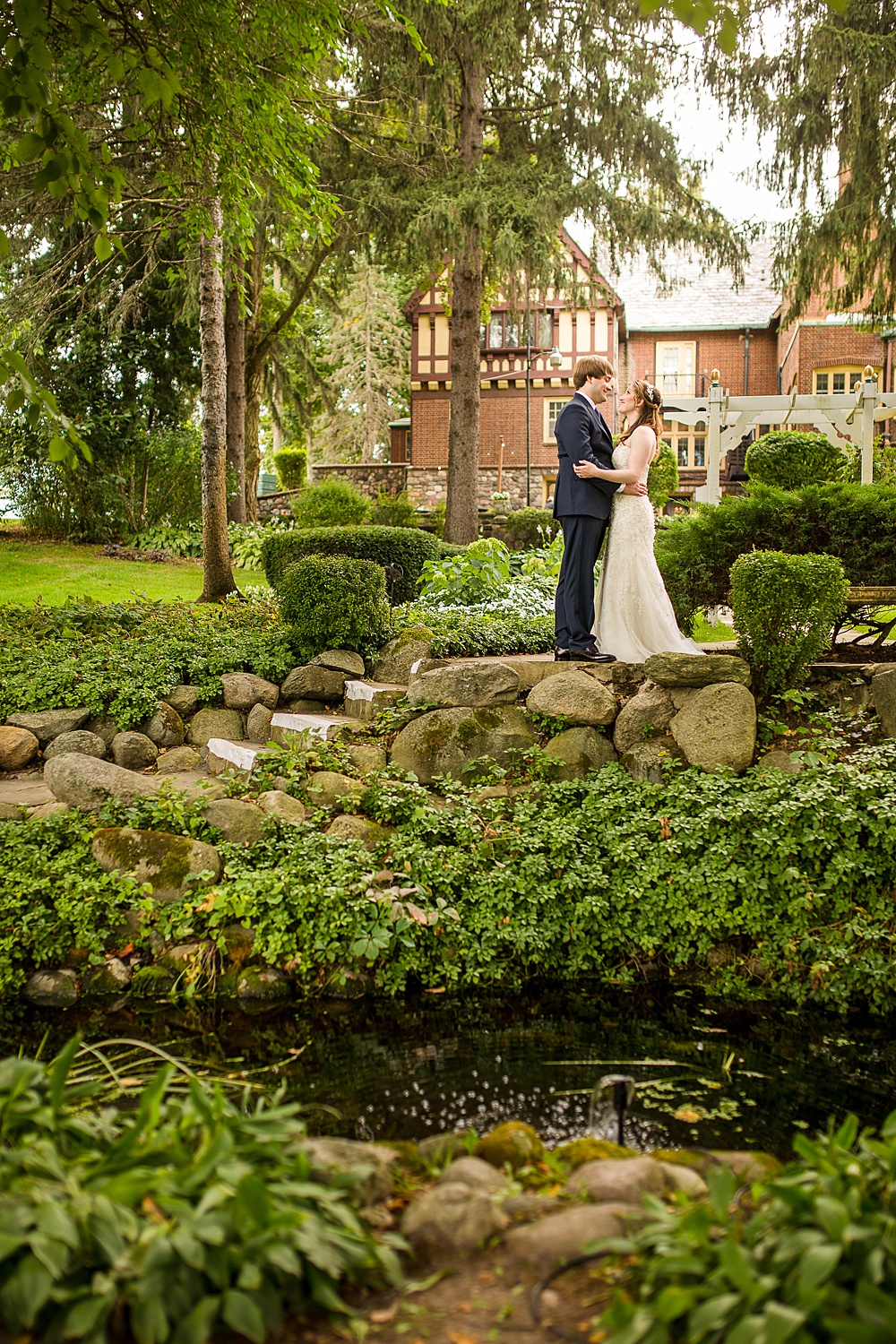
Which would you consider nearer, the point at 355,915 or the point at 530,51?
the point at 355,915

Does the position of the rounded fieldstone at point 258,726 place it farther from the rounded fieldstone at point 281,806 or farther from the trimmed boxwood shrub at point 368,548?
the trimmed boxwood shrub at point 368,548

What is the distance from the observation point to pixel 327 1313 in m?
2.28

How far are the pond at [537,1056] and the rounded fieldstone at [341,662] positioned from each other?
3442 millimetres

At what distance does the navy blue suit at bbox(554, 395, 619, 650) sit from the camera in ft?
22.7

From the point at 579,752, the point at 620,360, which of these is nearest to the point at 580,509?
the point at 579,752

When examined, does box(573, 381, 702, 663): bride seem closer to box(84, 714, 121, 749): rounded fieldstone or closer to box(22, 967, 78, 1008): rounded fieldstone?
box(84, 714, 121, 749): rounded fieldstone

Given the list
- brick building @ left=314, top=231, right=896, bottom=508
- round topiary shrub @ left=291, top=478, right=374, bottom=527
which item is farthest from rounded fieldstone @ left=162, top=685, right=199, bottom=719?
brick building @ left=314, top=231, right=896, bottom=508

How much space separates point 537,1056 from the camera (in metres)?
4.51

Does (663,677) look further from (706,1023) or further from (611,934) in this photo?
(706,1023)

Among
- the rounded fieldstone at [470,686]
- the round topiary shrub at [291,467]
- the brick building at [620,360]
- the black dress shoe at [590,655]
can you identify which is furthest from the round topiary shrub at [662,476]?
the rounded fieldstone at [470,686]

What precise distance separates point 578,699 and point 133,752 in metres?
3.38

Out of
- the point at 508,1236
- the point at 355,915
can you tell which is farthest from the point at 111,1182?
the point at 355,915

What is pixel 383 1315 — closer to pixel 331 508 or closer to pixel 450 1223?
pixel 450 1223

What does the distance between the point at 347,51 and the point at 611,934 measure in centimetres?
1483
